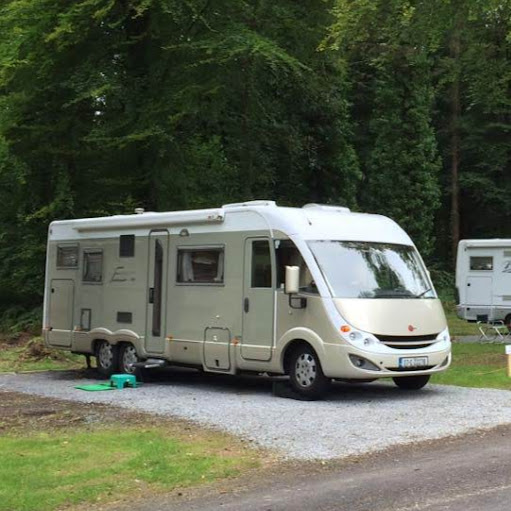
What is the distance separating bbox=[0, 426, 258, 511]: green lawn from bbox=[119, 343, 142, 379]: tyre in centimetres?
497

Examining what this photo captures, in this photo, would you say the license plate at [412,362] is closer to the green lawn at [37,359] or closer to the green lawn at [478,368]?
the green lawn at [478,368]

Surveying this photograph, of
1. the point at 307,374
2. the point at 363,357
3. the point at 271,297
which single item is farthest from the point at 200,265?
the point at 363,357

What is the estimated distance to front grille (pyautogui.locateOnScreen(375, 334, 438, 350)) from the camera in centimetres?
1104

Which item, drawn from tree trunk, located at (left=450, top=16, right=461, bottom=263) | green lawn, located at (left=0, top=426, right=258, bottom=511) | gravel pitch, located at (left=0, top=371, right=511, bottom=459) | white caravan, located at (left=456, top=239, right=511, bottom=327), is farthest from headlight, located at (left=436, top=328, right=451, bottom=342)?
tree trunk, located at (left=450, top=16, right=461, bottom=263)

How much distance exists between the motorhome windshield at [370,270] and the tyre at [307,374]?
968 millimetres

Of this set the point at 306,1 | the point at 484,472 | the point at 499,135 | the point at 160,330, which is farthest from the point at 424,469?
the point at 499,135

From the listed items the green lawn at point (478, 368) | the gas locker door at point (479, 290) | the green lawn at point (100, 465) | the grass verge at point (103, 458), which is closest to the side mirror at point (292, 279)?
the grass verge at point (103, 458)

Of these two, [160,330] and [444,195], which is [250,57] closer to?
[160,330]

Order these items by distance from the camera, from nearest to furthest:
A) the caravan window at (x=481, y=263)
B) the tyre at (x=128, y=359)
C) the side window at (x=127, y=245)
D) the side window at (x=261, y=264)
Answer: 1. the side window at (x=261, y=264)
2. the tyre at (x=128, y=359)
3. the side window at (x=127, y=245)
4. the caravan window at (x=481, y=263)

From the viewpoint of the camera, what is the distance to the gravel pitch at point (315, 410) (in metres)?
8.32

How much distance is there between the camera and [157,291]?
13.3 metres

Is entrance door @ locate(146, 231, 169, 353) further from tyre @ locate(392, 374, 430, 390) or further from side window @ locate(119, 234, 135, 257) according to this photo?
tyre @ locate(392, 374, 430, 390)

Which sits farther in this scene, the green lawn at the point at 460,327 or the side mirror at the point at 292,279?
the green lawn at the point at 460,327

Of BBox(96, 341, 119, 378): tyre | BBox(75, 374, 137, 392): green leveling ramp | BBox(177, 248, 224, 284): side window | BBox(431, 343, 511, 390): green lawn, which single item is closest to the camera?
BBox(177, 248, 224, 284): side window
